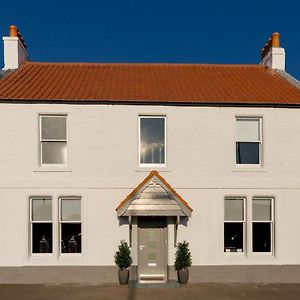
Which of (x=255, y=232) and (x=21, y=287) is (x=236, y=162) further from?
(x=21, y=287)

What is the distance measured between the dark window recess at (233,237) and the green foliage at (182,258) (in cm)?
160

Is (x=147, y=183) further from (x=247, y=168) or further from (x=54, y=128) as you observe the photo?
(x=54, y=128)

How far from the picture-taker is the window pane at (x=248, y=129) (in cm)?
1505

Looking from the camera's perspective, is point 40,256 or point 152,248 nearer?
point 40,256

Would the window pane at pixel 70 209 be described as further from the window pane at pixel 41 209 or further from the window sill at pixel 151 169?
the window sill at pixel 151 169

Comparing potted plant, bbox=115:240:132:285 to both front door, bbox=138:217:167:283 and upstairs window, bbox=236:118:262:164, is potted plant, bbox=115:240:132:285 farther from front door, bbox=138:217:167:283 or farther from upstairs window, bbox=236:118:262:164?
upstairs window, bbox=236:118:262:164

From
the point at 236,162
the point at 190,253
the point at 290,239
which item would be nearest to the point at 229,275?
the point at 190,253

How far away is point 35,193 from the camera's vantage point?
14.3 meters

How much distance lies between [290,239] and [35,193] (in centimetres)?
→ 961

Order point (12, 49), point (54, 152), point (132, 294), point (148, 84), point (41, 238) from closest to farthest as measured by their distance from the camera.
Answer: point (132, 294)
point (41, 238)
point (54, 152)
point (148, 84)
point (12, 49)

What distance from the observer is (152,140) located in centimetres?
1491

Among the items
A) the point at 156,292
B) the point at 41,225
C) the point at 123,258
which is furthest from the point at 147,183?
the point at 41,225

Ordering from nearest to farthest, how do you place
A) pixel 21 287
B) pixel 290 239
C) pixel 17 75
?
pixel 21 287, pixel 290 239, pixel 17 75

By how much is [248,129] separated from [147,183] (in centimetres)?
449
